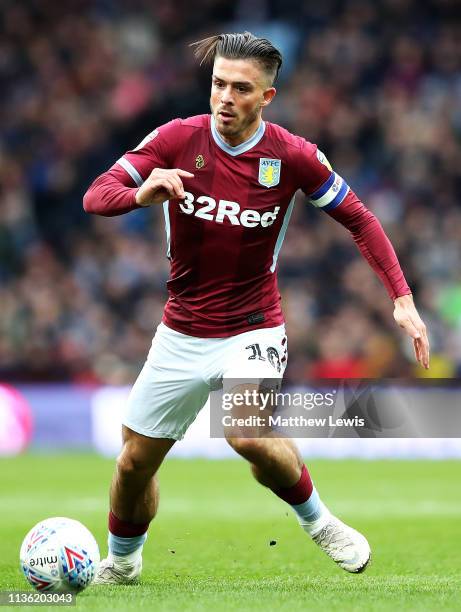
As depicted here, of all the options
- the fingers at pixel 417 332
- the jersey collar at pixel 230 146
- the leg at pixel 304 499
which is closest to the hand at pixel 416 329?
the fingers at pixel 417 332

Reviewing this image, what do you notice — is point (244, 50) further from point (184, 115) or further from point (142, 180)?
point (184, 115)

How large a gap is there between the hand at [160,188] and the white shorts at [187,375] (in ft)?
3.17

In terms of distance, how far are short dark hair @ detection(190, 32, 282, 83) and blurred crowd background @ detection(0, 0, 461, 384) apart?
28.3ft

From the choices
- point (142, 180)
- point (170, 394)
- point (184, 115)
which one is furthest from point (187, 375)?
point (184, 115)

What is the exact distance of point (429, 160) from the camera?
17.1 metres

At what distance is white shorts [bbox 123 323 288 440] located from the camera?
6160 mm

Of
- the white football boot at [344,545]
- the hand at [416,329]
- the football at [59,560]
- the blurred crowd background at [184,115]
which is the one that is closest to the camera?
the football at [59,560]

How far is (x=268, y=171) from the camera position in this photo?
20.5 feet

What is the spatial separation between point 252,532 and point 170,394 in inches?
118

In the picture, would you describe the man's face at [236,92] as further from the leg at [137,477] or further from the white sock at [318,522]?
the white sock at [318,522]

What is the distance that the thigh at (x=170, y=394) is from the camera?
6176mm

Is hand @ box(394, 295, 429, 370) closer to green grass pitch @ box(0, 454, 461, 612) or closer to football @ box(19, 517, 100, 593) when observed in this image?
green grass pitch @ box(0, 454, 461, 612)

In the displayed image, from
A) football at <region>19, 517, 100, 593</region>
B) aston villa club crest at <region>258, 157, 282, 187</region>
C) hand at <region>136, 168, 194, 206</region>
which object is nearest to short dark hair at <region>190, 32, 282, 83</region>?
aston villa club crest at <region>258, 157, 282, 187</region>

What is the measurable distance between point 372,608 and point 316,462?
8.92 metres
